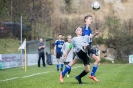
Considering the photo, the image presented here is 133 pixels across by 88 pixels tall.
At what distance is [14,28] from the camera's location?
47.3m

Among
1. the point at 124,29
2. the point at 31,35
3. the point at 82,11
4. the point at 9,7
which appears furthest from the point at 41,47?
the point at 82,11

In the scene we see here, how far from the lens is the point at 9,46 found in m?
44.7

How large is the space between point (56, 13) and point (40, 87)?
57961 mm

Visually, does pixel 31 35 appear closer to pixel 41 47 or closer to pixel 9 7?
pixel 9 7

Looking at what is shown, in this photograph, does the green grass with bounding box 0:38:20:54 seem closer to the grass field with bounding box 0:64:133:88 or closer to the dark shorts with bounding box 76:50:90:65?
the grass field with bounding box 0:64:133:88

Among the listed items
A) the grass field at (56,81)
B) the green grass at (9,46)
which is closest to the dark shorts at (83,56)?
the grass field at (56,81)

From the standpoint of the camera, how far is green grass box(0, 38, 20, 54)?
42.6 meters

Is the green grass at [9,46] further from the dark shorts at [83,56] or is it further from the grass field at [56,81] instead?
the dark shorts at [83,56]

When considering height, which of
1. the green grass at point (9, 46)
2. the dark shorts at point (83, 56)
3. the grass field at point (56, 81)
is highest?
the dark shorts at point (83, 56)

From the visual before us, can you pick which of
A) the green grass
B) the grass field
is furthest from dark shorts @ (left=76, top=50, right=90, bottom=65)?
the green grass

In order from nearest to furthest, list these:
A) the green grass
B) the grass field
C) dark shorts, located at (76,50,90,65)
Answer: the grass field < dark shorts, located at (76,50,90,65) < the green grass

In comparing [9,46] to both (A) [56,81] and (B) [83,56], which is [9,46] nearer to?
(A) [56,81]

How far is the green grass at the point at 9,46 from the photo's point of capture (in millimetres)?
42588

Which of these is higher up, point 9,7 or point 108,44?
point 9,7
